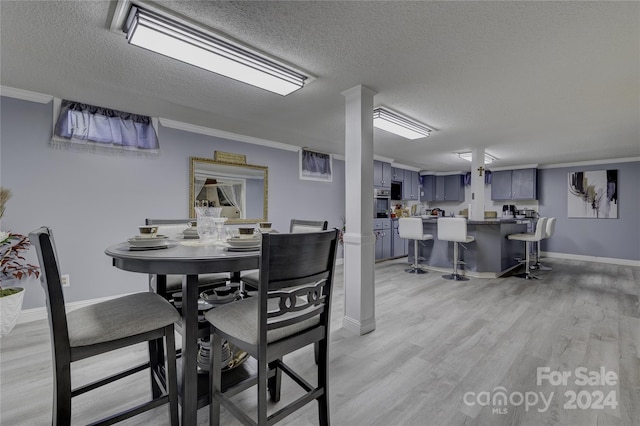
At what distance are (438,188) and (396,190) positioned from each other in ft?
6.25

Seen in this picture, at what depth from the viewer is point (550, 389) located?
1.74m

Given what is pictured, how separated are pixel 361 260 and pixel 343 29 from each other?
1.78 metres

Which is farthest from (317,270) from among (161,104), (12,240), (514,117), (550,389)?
(514,117)

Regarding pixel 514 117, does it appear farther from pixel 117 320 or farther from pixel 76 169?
pixel 76 169

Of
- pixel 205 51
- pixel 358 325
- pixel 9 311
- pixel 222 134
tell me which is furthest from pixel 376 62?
pixel 9 311

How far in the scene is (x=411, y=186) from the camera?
7.52 meters

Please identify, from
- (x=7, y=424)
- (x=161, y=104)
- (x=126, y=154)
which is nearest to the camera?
(x=7, y=424)

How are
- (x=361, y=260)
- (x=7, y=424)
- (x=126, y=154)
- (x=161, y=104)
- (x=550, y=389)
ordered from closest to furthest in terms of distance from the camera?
(x=7, y=424) < (x=550, y=389) < (x=361, y=260) < (x=161, y=104) < (x=126, y=154)

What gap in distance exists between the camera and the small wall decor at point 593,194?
5805 millimetres

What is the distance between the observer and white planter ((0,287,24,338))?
2404 millimetres

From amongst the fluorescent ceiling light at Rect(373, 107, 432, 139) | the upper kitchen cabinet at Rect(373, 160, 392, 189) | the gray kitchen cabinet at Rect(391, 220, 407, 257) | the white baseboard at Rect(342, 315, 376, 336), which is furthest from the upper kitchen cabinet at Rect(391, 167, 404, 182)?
the white baseboard at Rect(342, 315, 376, 336)

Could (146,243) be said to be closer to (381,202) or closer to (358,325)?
(358,325)

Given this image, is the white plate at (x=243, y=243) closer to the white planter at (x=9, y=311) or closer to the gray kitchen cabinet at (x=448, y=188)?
the white planter at (x=9, y=311)

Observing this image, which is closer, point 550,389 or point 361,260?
point 550,389
